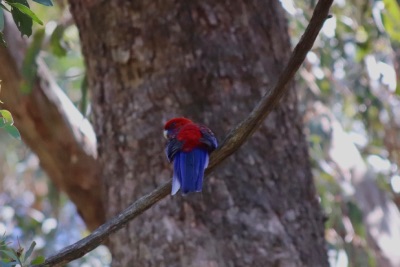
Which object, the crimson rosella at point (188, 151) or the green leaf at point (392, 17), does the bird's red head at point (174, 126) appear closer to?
the crimson rosella at point (188, 151)

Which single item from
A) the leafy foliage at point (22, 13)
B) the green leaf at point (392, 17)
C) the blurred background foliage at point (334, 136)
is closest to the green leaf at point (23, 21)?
the leafy foliage at point (22, 13)

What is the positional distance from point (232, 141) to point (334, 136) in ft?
15.7

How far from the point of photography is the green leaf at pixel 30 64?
354 cm

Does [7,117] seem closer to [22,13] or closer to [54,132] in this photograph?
[22,13]

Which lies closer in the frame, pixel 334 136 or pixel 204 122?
pixel 204 122

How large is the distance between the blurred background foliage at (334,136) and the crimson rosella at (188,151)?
279cm

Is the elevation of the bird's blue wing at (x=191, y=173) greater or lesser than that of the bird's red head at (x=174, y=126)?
greater

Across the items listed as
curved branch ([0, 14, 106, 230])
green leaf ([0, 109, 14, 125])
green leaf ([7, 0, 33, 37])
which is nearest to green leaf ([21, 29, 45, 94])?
curved branch ([0, 14, 106, 230])

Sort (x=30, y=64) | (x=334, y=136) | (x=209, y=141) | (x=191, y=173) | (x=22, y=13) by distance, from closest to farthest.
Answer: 1. (x=22, y=13)
2. (x=191, y=173)
3. (x=209, y=141)
4. (x=30, y=64)
5. (x=334, y=136)

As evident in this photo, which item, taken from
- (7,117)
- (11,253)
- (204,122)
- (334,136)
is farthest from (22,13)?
(334,136)

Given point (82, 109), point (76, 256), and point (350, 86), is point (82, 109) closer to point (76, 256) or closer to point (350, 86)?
point (76, 256)

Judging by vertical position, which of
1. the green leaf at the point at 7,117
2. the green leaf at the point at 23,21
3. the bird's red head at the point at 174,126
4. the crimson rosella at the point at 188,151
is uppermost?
the green leaf at the point at 23,21

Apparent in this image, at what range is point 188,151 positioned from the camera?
2.05 metres

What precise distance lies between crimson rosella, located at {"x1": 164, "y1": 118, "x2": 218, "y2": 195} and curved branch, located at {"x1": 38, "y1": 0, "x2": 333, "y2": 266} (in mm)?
63
